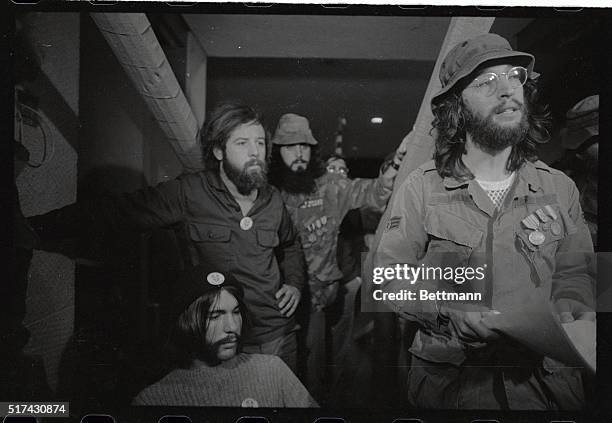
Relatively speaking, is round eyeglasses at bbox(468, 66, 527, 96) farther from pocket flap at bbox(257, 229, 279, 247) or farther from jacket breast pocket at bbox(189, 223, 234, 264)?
jacket breast pocket at bbox(189, 223, 234, 264)

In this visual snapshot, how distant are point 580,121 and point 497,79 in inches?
15.7

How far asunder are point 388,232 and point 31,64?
164cm

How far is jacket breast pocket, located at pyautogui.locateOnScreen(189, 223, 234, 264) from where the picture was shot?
278 cm

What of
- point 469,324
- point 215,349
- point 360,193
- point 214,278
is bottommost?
point 215,349

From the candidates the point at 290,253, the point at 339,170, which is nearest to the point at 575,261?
the point at 339,170

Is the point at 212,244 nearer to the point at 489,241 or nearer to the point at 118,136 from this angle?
the point at 118,136

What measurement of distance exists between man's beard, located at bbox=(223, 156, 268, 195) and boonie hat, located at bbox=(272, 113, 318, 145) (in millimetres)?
136

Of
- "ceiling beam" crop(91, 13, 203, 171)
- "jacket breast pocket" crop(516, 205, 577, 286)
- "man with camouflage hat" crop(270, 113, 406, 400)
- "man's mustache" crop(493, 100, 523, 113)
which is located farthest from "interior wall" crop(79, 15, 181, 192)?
"jacket breast pocket" crop(516, 205, 577, 286)

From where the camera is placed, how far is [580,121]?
284cm

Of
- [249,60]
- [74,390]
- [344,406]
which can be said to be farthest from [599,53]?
[74,390]

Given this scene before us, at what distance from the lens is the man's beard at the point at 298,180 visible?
2.83 meters

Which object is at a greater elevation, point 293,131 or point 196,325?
point 293,131

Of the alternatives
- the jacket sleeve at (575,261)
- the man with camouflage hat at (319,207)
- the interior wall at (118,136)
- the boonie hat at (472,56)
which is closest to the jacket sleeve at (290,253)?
the man with camouflage hat at (319,207)

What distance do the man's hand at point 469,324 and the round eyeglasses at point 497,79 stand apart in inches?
36.0
